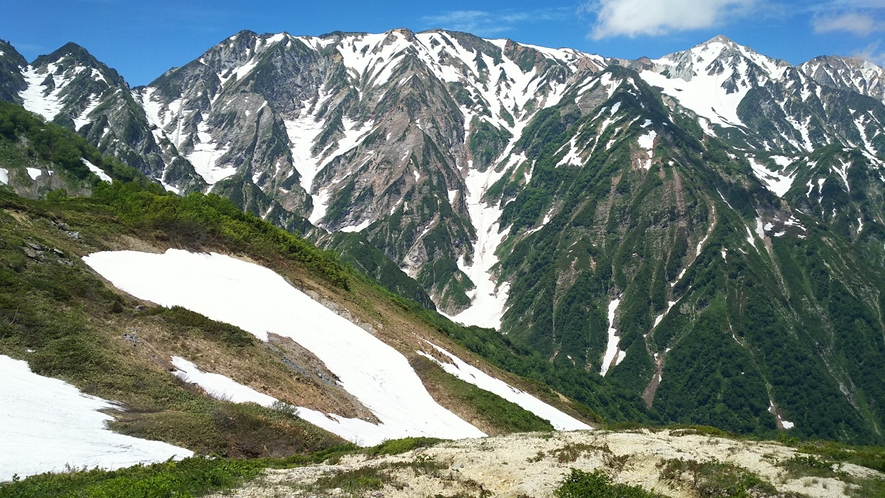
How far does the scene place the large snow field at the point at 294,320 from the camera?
135 feet

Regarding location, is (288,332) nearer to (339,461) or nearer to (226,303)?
(226,303)

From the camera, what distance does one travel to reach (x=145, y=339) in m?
31.9

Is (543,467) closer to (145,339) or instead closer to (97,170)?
(145,339)

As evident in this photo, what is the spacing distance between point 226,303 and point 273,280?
36.9 ft

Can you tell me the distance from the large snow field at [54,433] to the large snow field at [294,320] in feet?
47.5

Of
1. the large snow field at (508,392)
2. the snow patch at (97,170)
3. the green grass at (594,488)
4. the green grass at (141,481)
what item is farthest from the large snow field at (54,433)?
the snow patch at (97,170)

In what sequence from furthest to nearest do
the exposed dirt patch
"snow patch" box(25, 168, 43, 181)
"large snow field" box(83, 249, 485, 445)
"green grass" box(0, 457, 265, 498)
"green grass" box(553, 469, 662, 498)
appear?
"snow patch" box(25, 168, 43, 181)
"large snow field" box(83, 249, 485, 445)
the exposed dirt patch
"green grass" box(553, 469, 662, 498)
"green grass" box(0, 457, 265, 498)

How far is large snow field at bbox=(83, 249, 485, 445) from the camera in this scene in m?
41.2

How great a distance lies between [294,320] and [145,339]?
17.1 meters

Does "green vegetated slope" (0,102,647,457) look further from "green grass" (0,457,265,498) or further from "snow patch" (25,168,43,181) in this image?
"snow patch" (25,168,43,181)

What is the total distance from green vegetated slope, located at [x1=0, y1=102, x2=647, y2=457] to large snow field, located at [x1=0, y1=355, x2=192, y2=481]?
0.86 m

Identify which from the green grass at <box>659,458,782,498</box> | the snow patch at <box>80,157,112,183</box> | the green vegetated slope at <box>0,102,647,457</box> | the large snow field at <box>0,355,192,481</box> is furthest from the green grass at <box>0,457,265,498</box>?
the snow patch at <box>80,157,112,183</box>

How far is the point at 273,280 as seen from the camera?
5606 cm

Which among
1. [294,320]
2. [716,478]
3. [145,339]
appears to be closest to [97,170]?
[294,320]
